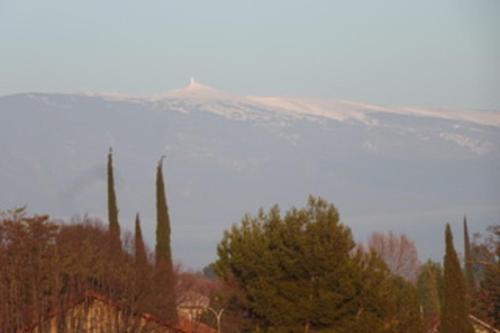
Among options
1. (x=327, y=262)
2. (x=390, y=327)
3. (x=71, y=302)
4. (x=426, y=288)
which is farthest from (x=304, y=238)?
(x=426, y=288)

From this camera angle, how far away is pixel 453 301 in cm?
6025

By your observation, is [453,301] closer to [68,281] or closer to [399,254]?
[68,281]

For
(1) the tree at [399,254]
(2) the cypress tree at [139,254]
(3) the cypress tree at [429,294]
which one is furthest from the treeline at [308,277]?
(1) the tree at [399,254]

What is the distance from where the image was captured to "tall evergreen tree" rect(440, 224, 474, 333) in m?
59.0

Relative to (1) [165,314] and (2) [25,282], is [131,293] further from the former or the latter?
(1) [165,314]

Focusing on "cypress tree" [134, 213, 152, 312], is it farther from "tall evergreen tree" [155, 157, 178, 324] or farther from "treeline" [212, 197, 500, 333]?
"treeline" [212, 197, 500, 333]

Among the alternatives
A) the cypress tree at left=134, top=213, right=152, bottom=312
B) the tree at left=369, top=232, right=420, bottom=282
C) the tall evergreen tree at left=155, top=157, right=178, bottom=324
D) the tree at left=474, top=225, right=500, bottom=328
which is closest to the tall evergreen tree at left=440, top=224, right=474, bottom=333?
the tree at left=474, top=225, right=500, bottom=328

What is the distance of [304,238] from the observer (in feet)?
165

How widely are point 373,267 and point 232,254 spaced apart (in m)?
5.35

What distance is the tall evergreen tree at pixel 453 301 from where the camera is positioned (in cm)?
5903

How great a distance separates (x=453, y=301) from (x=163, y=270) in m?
13.0

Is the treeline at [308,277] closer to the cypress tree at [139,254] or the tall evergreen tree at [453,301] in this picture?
the tall evergreen tree at [453,301]

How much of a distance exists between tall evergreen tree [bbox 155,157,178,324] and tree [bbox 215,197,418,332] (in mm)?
2734

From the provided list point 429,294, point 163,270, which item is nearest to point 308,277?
point 163,270
